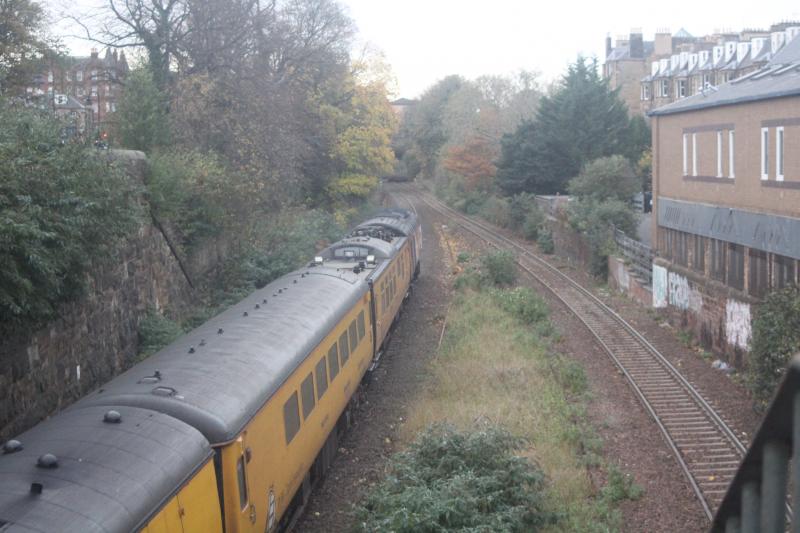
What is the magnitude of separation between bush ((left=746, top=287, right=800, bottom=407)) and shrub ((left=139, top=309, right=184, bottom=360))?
11192 millimetres

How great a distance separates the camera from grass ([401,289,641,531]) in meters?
10.8

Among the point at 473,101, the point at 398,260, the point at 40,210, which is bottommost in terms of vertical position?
the point at 398,260

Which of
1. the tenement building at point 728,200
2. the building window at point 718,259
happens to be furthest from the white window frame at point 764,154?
the building window at point 718,259

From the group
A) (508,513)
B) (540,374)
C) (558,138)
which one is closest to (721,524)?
(508,513)

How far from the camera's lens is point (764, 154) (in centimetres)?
1730

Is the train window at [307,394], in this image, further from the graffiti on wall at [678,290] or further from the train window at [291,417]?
the graffiti on wall at [678,290]

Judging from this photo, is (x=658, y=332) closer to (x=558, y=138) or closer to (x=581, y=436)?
(x=581, y=436)

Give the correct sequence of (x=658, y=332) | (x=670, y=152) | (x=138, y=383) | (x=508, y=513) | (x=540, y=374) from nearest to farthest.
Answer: (x=138, y=383) < (x=508, y=513) < (x=540, y=374) < (x=658, y=332) < (x=670, y=152)

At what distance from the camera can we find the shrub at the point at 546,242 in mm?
37500

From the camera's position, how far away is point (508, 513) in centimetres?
905

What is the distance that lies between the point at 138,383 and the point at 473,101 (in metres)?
58.1

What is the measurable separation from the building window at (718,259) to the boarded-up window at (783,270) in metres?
2.67

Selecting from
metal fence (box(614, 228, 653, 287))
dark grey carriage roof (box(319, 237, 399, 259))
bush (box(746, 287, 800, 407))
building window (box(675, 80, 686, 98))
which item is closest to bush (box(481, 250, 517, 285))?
metal fence (box(614, 228, 653, 287))

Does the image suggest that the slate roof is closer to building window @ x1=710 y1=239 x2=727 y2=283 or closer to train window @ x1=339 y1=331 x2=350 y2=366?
building window @ x1=710 y1=239 x2=727 y2=283
